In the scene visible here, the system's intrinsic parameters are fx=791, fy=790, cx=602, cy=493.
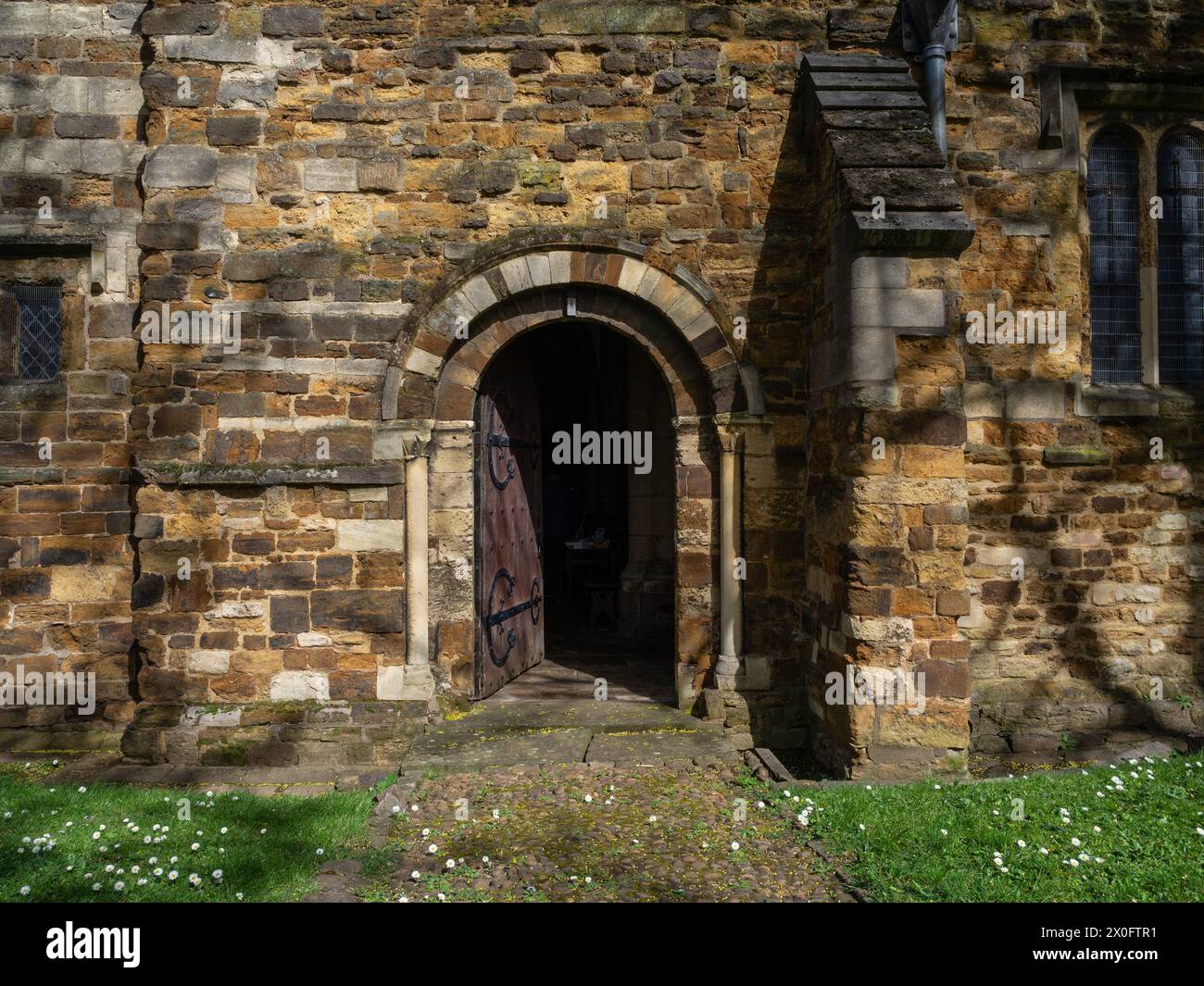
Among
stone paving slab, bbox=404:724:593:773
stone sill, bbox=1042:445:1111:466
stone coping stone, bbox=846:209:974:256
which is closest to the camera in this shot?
stone coping stone, bbox=846:209:974:256

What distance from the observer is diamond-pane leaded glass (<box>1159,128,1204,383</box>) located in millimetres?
6344

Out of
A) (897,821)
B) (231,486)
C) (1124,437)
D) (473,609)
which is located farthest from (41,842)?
(1124,437)

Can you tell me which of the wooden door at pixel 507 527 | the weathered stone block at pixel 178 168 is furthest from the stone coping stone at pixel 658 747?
the weathered stone block at pixel 178 168

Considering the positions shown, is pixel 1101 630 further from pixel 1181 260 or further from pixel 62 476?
pixel 62 476

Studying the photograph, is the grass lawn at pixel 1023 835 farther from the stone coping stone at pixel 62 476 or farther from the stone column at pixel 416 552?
the stone coping stone at pixel 62 476

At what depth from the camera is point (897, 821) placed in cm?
421

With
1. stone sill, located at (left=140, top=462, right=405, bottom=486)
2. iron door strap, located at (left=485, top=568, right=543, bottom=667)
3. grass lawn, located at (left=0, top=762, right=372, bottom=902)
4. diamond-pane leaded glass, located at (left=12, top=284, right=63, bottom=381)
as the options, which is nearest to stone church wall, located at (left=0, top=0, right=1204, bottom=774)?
stone sill, located at (left=140, top=462, right=405, bottom=486)

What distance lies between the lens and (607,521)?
11.2 m

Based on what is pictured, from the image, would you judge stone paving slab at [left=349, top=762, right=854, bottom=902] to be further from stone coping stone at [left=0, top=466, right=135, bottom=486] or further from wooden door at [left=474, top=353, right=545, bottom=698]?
stone coping stone at [left=0, top=466, right=135, bottom=486]

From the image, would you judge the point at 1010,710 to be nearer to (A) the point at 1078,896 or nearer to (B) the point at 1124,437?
(B) the point at 1124,437

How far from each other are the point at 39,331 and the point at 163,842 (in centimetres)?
432

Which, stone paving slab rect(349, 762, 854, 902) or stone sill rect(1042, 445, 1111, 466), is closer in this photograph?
stone paving slab rect(349, 762, 854, 902)

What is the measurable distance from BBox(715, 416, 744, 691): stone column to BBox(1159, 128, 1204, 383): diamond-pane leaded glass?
362cm

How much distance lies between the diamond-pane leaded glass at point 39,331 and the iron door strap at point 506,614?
3.84 meters
